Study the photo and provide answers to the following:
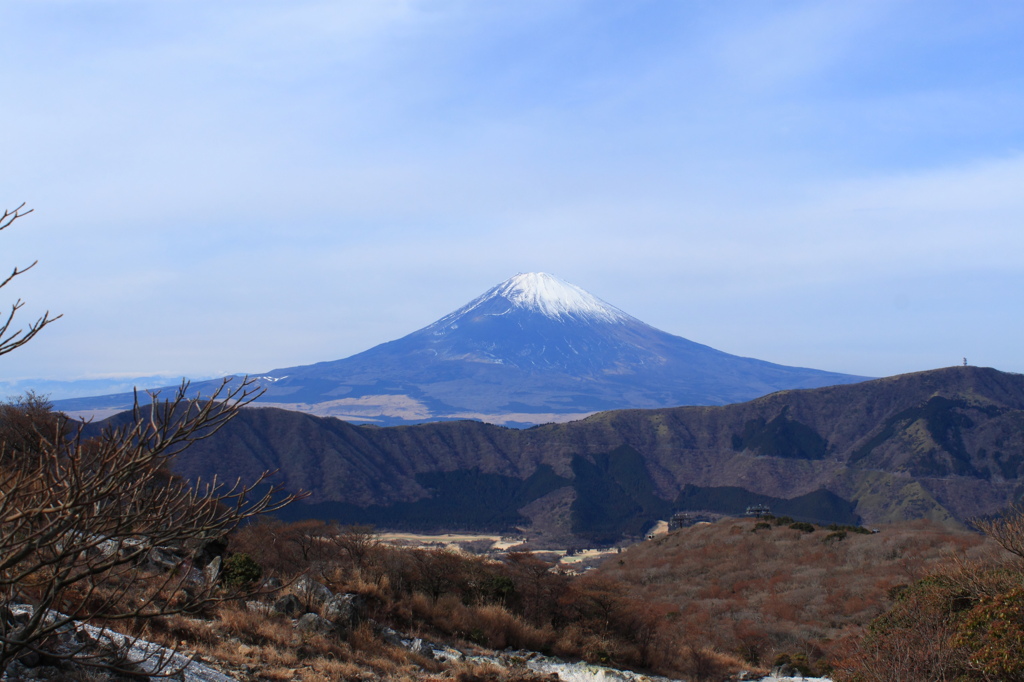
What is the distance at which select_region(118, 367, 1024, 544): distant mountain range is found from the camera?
11831cm

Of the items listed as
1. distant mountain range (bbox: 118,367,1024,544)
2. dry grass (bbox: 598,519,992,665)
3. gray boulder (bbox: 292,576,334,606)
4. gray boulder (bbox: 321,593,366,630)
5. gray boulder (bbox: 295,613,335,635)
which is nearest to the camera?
gray boulder (bbox: 295,613,335,635)

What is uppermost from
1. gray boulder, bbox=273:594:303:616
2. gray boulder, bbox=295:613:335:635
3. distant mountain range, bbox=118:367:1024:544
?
gray boulder, bbox=273:594:303:616

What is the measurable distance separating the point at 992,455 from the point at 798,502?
40733 mm

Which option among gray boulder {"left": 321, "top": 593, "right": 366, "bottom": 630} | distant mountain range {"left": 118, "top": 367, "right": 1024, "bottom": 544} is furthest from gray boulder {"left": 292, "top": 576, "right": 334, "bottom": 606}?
distant mountain range {"left": 118, "top": 367, "right": 1024, "bottom": 544}

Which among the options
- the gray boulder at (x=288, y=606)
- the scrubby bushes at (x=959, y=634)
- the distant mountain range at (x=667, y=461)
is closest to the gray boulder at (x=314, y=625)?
the gray boulder at (x=288, y=606)

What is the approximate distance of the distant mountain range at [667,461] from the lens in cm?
11831

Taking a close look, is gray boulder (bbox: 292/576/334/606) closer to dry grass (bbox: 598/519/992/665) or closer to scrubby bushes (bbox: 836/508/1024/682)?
scrubby bushes (bbox: 836/508/1024/682)

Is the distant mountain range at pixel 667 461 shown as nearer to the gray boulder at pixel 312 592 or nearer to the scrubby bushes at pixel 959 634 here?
the scrubby bushes at pixel 959 634

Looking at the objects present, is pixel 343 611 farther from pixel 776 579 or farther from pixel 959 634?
pixel 776 579

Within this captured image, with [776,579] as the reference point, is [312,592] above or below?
above

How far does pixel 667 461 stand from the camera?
490 feet

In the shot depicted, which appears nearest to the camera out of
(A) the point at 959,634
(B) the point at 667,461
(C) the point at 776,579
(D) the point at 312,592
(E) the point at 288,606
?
(A) the point at 959,634

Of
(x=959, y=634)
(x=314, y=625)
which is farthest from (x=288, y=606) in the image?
(x=959, y=634)

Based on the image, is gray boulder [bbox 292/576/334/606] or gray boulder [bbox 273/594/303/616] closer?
gray boulder [bbox 273/594/303/616]
